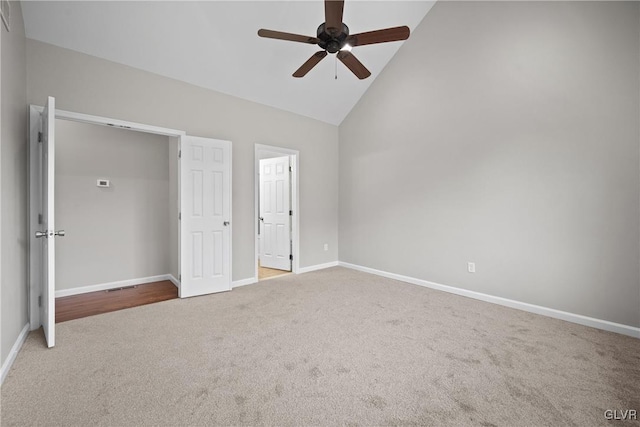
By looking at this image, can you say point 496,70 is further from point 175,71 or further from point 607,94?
point 175,71

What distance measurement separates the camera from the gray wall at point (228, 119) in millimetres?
2852

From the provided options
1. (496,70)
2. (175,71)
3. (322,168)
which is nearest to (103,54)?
(175,71)

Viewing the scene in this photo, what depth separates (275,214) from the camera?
534cm

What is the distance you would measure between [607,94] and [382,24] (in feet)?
9.05

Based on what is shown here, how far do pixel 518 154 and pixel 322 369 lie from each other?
10.5ft

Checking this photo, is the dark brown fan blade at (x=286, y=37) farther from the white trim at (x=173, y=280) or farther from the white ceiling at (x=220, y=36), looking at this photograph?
the white trim at (x=173, y=280)

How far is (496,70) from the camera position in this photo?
337cm

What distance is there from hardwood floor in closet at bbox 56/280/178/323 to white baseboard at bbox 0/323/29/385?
39 centimetres

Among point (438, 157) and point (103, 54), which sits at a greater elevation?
point (103, 54)

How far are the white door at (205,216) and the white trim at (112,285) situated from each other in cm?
93

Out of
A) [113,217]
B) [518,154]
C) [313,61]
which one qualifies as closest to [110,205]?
[113,217]

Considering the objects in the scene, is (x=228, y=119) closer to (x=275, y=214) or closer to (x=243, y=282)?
(x=275, y=214)

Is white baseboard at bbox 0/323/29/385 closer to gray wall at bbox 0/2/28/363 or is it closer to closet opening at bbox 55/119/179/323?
gray wall at bbox 0/2/28/363

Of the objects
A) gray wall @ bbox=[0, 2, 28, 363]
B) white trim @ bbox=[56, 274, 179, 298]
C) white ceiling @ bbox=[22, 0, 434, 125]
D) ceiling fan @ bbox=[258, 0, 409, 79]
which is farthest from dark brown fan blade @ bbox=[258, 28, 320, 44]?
white trim @ bbox=[56, 274, 179, 298]
